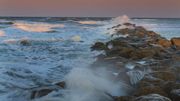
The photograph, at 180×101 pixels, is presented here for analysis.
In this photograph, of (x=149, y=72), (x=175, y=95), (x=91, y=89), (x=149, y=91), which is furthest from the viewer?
(x=149, y=72)

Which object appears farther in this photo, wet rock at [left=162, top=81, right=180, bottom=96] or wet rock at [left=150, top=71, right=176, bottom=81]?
wet rock at [left=150, top=71, right=176, bottom=81]

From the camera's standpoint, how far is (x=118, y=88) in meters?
7.51

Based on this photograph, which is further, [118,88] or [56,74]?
[56,74]

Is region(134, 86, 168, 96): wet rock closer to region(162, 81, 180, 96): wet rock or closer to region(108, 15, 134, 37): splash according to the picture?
region(162, 81, 180, 96): wet rock

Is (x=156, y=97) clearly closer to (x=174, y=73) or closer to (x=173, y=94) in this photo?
(x=173, y=94)

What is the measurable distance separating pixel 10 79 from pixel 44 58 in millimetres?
4606

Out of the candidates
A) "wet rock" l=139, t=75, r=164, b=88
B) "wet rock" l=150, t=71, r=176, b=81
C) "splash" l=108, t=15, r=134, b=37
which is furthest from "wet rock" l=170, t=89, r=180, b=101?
"splash" l=108, t=15, r=134, b=37

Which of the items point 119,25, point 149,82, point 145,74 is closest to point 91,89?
point 149,82

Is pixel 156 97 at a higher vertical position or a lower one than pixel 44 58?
higher

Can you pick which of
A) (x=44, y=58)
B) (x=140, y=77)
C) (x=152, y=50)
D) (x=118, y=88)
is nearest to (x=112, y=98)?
(x=118, y=88)

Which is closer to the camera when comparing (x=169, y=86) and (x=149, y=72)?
(x=169, y=86)

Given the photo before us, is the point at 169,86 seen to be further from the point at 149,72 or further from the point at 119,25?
the point at 119,25

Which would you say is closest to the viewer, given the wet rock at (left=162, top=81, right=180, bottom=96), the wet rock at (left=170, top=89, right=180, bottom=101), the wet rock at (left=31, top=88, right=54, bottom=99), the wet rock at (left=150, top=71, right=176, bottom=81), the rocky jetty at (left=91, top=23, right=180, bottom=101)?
the wet rock at (left=170, top=89, right=180, bottom=101)

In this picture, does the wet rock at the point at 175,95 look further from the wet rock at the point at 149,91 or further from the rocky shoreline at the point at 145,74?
the wet rock at the point at 149,91
